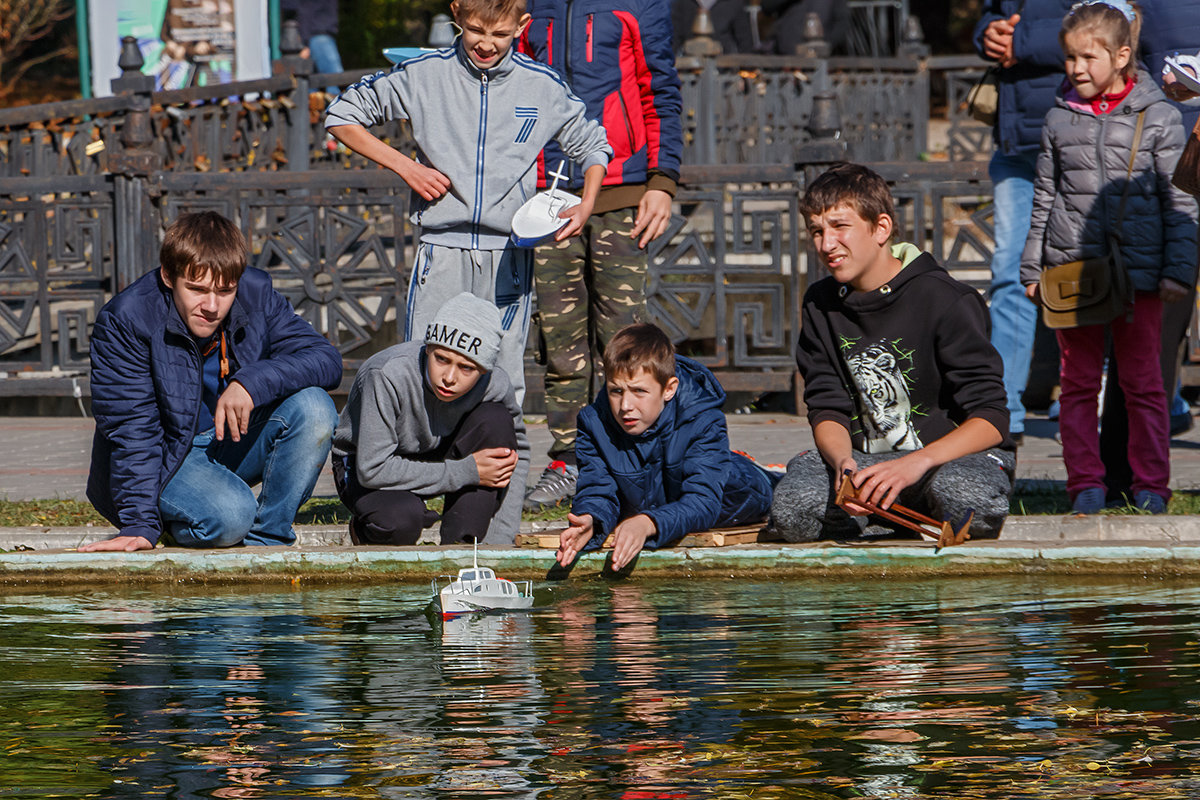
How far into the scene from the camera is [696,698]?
3.94 metres

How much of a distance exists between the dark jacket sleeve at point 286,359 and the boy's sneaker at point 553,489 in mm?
1002

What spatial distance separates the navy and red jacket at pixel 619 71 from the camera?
6.68 meters

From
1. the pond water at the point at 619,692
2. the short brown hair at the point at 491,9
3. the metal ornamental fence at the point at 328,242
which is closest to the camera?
the pond water at the point at 619,692

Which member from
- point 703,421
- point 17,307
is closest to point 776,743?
point 703,421

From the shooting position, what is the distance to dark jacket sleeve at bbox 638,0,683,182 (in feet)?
22.2

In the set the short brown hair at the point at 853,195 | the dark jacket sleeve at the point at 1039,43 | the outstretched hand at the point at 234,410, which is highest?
the dark jacket sleeve at the point at 1039,43

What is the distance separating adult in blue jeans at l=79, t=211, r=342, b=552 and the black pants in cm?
22

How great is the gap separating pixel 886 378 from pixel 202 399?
2287 millimetres

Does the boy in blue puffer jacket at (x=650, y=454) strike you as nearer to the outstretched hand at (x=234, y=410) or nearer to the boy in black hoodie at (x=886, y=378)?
the boy in black hoodie at (x=886, y=378)

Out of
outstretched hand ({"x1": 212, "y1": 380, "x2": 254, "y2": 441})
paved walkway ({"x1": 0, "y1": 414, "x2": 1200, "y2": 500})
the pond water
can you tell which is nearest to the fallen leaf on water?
the pond water

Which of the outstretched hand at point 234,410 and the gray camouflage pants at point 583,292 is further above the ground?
the gray camouflage pants at point 583,292

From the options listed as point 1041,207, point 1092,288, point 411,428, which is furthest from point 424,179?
point 1092,288

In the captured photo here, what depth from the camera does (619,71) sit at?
6734 millimetres

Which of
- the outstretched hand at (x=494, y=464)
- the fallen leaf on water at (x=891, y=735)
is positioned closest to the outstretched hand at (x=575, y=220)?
the outstretched hand at (x=494, y=464)
